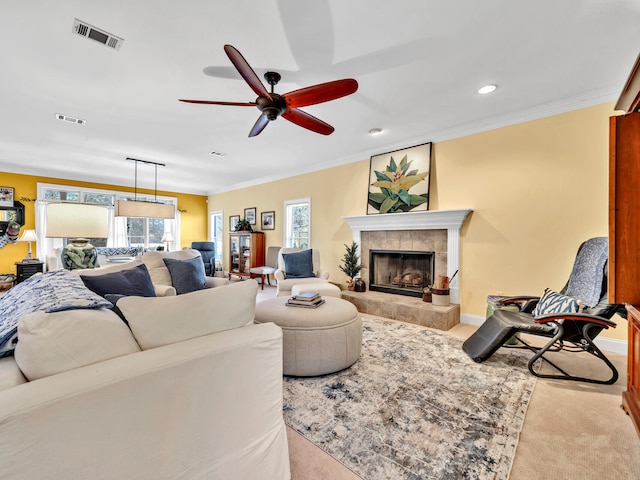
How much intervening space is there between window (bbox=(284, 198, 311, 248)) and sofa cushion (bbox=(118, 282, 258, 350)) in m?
4.27

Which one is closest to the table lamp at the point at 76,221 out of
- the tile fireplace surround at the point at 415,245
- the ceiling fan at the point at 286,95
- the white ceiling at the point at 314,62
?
the white ceiling at the point at 314,62

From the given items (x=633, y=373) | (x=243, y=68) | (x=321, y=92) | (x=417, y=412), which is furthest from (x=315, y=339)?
(x=633, y=373)

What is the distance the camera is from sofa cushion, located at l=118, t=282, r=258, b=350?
1.11 meters

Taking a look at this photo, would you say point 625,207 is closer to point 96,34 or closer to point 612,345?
point 612,345

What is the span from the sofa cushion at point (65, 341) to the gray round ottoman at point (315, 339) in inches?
51.2

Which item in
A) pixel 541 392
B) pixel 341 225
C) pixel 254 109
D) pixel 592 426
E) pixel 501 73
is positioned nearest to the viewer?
pixel 592 426

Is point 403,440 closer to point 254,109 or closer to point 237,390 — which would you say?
point 237,390

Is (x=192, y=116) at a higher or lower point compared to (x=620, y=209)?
higher

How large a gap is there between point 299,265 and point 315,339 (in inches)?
95.1

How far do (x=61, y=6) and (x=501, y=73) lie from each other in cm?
329

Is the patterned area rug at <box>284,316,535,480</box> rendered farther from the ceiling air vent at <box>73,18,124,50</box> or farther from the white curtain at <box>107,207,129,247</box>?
the white curtain at <box>107,207,129,247</box>

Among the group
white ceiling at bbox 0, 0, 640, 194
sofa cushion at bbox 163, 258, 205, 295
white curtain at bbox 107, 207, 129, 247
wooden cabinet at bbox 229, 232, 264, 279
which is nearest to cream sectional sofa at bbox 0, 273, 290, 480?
white ceiling at bbox 0, 0, 640, 194

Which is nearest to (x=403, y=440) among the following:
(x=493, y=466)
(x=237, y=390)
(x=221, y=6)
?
(x=493, y=466)

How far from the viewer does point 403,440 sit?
155 cm
